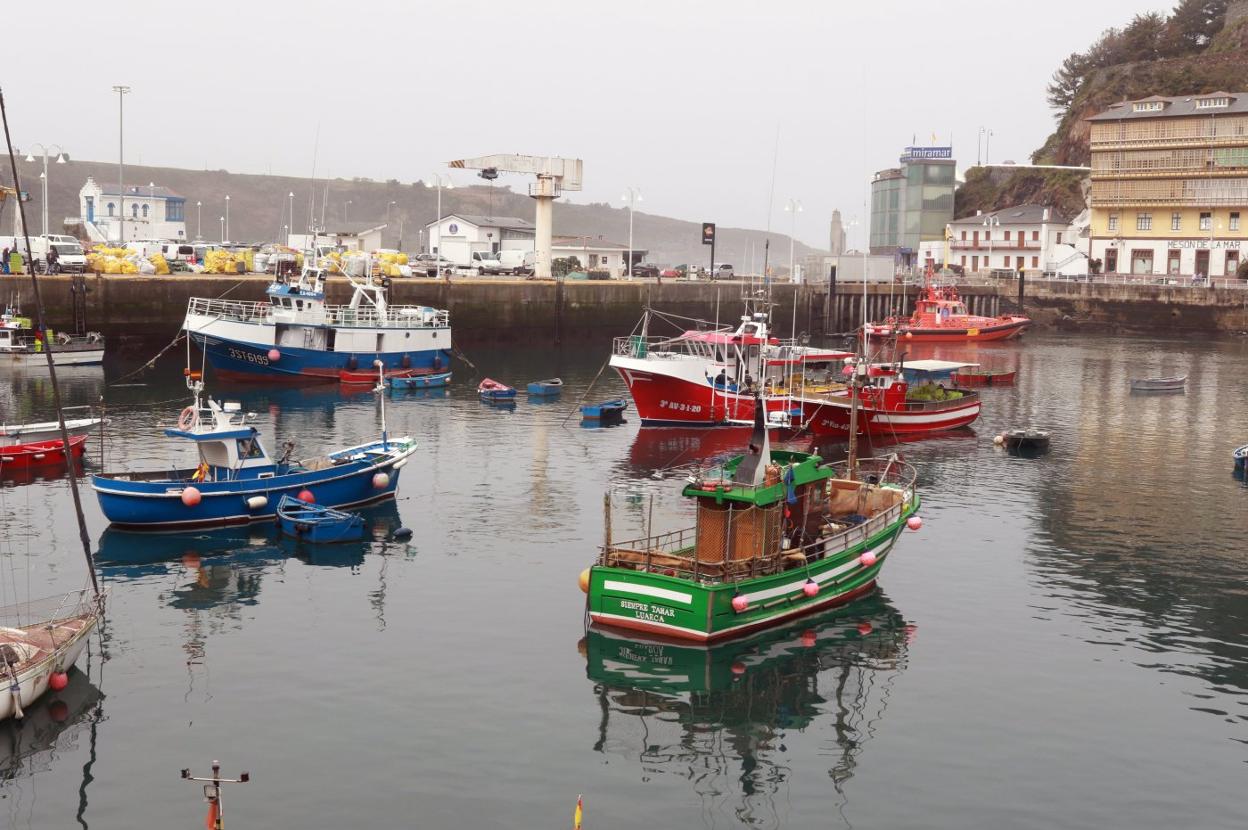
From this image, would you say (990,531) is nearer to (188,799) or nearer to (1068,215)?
(188,799)

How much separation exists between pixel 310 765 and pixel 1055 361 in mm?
75857

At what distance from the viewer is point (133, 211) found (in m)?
145

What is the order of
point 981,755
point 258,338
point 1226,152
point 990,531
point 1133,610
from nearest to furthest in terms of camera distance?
point 981,755 < point 1133,610 < point 990,531 < point 258,338 < point 1226,152

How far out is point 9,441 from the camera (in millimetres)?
42500

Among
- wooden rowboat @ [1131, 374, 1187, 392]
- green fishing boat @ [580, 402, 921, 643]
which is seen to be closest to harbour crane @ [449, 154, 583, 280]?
wooden rowboat @ [1131, 374, 1187, 392]

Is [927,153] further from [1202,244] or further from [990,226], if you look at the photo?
[1202,244]

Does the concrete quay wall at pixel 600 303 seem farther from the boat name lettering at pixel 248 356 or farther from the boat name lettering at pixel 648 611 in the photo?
the boat name lettering at pixel 648 611

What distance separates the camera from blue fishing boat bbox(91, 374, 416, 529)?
34.4 m

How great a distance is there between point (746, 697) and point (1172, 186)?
107 metres

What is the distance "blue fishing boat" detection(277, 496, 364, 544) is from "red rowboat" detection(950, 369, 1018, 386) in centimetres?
4689

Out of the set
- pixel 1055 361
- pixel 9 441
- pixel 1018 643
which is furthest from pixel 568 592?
pixel 1055 361

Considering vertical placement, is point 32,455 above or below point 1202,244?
below

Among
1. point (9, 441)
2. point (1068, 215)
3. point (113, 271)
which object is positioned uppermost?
point (1068, 215)

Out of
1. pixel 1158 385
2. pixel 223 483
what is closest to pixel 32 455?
pixel 223 483
